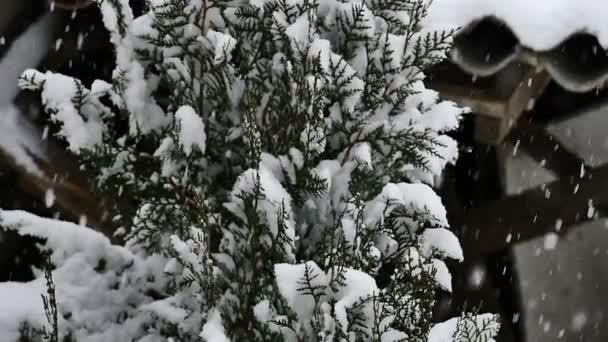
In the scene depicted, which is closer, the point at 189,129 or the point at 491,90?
the point at 189,129

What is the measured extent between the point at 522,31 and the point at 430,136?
0.75 m

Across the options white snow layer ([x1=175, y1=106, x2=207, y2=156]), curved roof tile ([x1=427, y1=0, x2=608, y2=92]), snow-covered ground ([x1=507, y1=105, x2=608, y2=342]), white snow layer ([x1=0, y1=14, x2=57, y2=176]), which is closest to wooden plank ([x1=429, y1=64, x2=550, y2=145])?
curved roof tile ([x1=427, y1=0, x2=608, y2=92])

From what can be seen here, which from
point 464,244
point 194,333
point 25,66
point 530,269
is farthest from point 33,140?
point 530,269

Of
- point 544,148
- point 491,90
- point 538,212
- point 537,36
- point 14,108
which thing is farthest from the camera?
point 544,148

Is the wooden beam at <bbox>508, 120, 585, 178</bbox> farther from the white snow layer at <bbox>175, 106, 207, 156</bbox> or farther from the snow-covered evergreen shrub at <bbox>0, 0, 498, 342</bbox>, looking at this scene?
the white snow layer at <bbox>175, 106, 207, 156</bbox>

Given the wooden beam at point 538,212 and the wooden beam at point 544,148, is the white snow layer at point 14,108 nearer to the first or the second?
the wooden beam at point 538,212

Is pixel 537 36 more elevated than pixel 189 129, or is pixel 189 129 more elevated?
pixel 537 36

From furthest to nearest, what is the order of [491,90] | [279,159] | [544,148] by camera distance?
[544,148] < [491,90] < [279,159]

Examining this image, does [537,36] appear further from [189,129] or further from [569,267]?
[569,267]

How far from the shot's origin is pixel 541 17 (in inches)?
113

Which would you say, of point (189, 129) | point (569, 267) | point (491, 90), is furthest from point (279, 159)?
point (569, 267)

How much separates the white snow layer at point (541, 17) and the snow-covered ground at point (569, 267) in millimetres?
3845

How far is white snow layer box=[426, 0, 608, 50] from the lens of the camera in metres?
2.80

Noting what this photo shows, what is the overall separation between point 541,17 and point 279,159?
1.25 m
